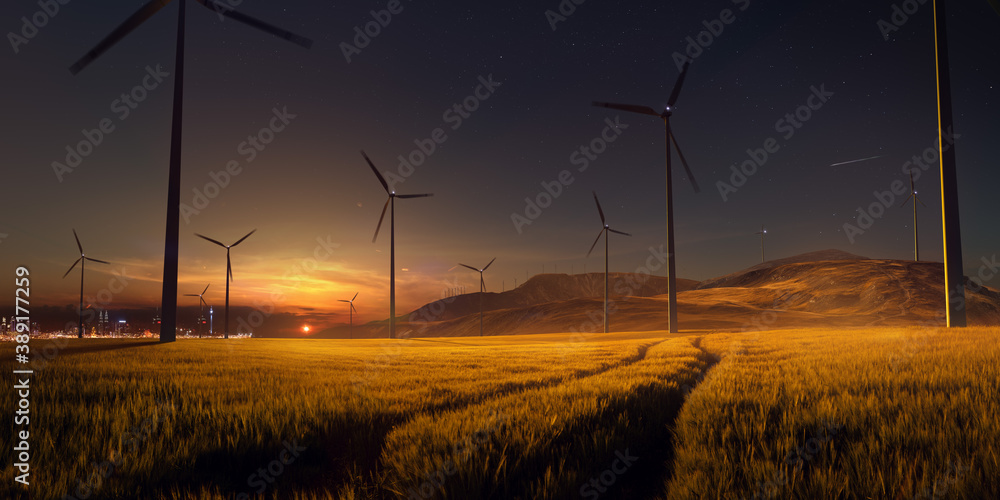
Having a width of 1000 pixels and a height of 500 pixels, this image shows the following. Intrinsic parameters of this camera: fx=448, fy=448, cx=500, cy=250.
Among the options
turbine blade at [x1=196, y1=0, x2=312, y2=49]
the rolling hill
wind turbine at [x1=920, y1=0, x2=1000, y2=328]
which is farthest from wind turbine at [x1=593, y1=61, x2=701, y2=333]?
the rolling hill

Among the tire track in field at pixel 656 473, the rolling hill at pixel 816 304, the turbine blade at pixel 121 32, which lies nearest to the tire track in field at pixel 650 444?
the tire track in field at pixel 656 473

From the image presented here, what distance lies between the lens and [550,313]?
19400 cm

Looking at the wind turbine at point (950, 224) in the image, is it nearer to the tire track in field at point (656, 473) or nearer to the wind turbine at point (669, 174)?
the wind turbine at point (669, 174)

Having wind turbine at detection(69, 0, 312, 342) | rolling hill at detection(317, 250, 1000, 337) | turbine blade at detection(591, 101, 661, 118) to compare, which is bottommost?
rolling hill at detection(317, 250, 1000, 337)

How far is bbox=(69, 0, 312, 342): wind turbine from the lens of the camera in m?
21.0

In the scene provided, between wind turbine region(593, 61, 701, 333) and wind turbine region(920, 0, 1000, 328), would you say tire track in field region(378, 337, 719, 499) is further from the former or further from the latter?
wind turbine region(593, 61, 701, 333)

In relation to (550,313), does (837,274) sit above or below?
above

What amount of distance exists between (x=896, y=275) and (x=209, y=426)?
746ft

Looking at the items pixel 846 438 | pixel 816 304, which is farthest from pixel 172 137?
pixel 816 304

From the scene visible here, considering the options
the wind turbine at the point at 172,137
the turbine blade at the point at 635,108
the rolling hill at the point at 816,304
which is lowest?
the rolling hill at the point at 816,304

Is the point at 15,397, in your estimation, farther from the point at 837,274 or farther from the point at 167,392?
the point at 837,274

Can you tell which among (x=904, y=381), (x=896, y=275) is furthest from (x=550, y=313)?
(x=904, y=381)

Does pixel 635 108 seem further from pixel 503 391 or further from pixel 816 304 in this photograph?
pixel 816 304

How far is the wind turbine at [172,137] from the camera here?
827 inches
